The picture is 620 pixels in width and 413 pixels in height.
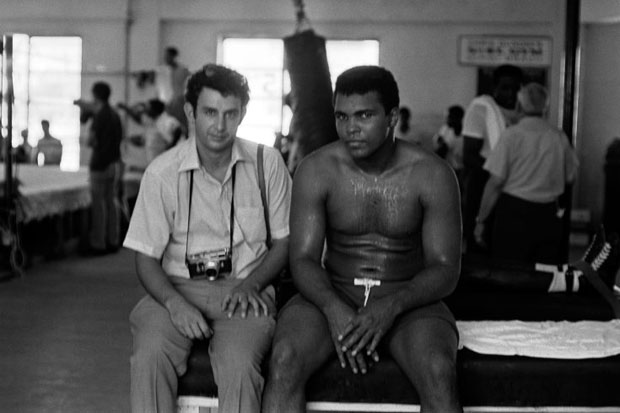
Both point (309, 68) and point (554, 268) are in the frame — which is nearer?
point (554, 268)

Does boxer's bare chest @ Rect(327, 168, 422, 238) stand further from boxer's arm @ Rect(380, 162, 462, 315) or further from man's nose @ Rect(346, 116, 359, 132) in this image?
man's nose @ Rect(346, 116, 359, 132)

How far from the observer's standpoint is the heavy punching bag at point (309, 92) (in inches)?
199

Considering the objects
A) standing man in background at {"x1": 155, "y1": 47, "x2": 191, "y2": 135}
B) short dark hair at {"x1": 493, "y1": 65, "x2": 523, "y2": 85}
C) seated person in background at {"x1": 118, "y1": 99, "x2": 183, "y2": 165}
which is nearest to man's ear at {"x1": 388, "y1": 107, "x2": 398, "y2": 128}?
short dark hair at {"x1": 493, "y1": 65, "x2": 523, "y2": 85}

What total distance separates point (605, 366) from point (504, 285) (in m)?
1.50

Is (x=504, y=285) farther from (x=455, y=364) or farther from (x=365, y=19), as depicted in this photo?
(x=365, y=19)

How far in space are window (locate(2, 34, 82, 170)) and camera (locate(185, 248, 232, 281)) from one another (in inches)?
401

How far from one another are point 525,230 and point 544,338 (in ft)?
6.80

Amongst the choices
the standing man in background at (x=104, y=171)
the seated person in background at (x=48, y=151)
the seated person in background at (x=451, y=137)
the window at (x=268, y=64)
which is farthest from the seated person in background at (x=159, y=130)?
the seated person in background at (x=451, y=137)

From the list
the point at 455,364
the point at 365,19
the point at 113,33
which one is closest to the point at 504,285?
the point at 455,364

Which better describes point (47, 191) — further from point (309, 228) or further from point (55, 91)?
point (309, 228)

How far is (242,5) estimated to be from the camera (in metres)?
12.6

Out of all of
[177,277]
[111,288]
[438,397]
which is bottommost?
[111,288]

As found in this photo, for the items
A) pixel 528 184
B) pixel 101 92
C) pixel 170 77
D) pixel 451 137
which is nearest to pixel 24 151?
pixel 170 77

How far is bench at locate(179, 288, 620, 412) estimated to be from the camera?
2834 mm
